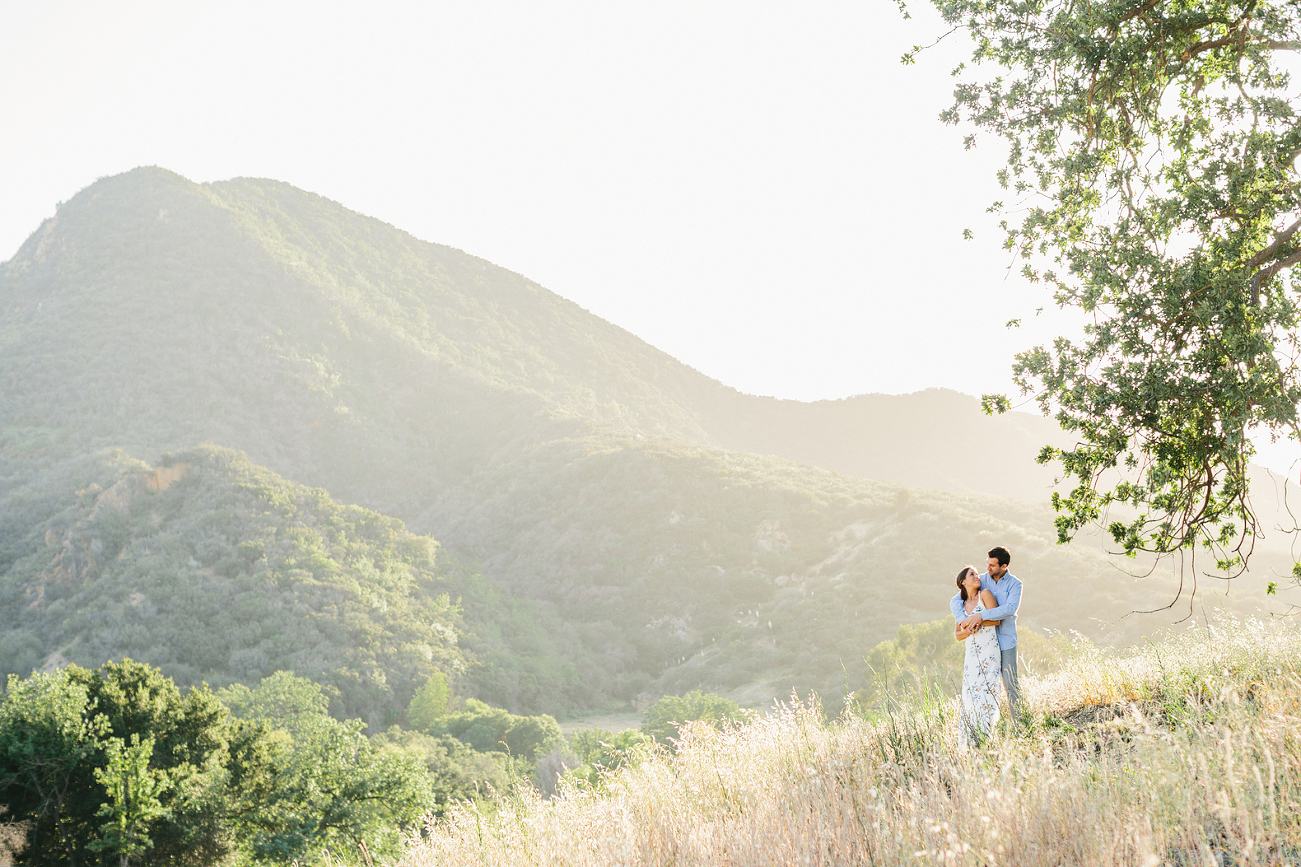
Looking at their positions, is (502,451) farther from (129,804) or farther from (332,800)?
(129,804)

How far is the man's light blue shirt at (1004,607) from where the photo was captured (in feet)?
16.1

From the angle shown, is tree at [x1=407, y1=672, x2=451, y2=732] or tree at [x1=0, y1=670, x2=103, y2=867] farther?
tree at [x1=407, y1=672, x2=451, y2=732]

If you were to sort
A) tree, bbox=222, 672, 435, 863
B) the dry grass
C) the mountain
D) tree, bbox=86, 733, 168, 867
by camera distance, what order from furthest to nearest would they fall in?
the mountain, tree, bbox=222, 672, 435, 863, tree, bbox=86, 733, 168, 867, the dry grass

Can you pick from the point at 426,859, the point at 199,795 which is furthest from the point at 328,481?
the point at 426,859

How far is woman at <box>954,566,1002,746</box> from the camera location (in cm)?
444

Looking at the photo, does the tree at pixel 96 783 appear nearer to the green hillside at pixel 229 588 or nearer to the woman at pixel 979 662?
the woman at pixel 979 662

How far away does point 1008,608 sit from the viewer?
16.2ft

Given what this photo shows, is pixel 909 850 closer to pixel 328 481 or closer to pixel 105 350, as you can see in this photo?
pixel 328 481

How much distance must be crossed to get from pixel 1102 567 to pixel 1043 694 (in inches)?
1661

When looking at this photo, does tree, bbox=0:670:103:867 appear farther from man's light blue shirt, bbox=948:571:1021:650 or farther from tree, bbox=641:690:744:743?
tree, bbox=641:690:744:743

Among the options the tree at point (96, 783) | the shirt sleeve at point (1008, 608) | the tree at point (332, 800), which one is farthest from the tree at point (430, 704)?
the shirt sleeve at point (1008, 608)

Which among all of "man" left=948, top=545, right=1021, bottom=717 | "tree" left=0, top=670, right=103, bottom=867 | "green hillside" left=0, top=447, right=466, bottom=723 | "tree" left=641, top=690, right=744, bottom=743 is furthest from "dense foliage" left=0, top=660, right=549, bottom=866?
"green hillside" left=0, top=447, right=466, bottom=723

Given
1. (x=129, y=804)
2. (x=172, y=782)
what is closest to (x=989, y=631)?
(x=129, y=804)

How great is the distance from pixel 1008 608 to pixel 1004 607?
0.10ft
